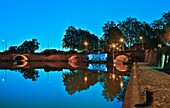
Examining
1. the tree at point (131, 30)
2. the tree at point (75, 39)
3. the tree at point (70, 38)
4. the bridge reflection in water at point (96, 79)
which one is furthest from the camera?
the tree at point (75, 39)

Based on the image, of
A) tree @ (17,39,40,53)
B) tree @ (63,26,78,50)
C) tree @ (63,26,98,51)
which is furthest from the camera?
tree @ (17,39,40,53)

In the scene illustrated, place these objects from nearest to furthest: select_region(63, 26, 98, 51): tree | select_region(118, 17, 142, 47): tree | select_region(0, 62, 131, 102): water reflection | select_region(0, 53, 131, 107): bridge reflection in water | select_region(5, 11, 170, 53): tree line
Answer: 1. select_region(0, 62, 131, 102): water reflection
2. select_region(0, 53, 131, 107): bridge reflection in water
3. select_region(5, 11, 170, 53): tree line
4. select_region(118, 17, 142, 47): tree
5. select_region(63, 26, 98, 51): tree

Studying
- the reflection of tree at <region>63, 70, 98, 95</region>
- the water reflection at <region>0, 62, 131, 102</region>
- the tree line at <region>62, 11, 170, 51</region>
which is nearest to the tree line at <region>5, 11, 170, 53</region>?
the tree line at <region>62, 11, 170, 51</region>

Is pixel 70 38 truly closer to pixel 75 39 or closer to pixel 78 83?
pixel 75 39

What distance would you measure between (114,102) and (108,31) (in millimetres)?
86019

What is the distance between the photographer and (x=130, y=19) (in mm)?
101000

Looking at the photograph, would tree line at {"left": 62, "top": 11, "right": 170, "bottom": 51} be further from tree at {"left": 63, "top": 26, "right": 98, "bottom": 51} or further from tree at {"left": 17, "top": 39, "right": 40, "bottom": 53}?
tree at {"left": 17, "top": 39, "right": 40, "bottom": 53}

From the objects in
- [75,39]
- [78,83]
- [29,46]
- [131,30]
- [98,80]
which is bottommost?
[78,83]

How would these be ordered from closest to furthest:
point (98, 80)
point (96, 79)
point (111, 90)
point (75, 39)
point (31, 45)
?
point (111, 90) < point (98, 80) < point (96, 79) < point (75, 39) < point (31, 45)

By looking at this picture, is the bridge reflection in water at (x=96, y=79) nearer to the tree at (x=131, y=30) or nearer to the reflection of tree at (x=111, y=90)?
the reflection of tree at (x=111, y=90)

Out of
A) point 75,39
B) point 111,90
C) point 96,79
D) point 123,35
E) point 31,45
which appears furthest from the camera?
point 31,45

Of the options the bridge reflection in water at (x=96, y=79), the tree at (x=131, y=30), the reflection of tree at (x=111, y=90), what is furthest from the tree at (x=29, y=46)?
the reflection of tree at (x=111, y=90)

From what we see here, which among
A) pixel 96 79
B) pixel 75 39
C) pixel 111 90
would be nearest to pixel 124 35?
pixel 75 39

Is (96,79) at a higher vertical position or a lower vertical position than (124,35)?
lower
